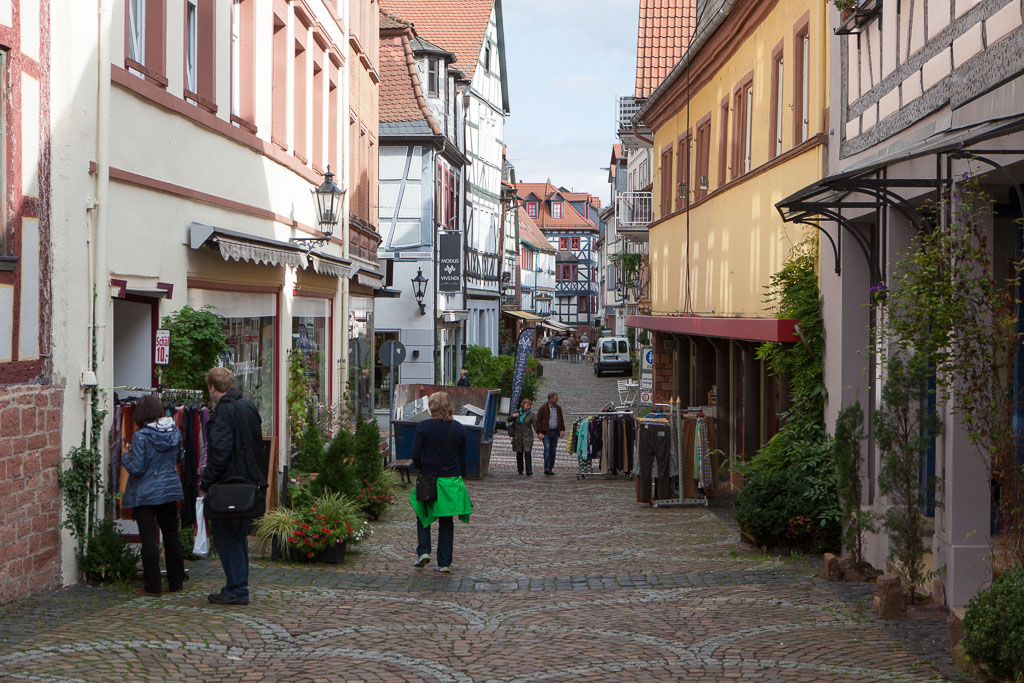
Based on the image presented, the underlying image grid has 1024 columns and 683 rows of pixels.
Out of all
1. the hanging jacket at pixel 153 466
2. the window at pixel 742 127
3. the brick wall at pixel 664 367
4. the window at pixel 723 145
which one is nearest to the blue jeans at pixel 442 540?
the hanging jacket at pixel 153 466

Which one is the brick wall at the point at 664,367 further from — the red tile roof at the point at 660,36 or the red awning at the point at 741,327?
the red tile roof at the point at 660,36

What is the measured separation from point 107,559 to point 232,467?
125 cm

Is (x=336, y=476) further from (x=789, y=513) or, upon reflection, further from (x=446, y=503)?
(x=789, y=513)

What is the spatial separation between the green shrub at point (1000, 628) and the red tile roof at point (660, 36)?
21345mm

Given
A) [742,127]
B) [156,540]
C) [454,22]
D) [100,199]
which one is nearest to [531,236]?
[454,22]

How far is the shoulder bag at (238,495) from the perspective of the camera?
26.9ft

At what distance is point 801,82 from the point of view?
1357cm

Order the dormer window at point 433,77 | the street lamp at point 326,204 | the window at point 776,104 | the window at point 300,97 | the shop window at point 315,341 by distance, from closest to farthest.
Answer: the window at point 776,104 → the street lamp at point 326,204 → the shop window at point 315,341 → the window at point 300,97 → the dormer window at point 433,77

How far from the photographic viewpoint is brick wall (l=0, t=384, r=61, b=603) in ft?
25.5

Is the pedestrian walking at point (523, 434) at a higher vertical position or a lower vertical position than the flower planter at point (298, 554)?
higher

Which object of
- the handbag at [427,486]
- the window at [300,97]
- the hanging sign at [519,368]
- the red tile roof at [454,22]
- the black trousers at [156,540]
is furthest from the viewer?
the red tile roof at [454,22]

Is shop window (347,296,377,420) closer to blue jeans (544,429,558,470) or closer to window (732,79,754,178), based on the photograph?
blue jeans (544,429,558,470)

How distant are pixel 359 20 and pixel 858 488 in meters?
Answer: 14.2

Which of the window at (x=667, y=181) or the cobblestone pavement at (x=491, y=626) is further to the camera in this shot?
the window at (x=667, y=181)
